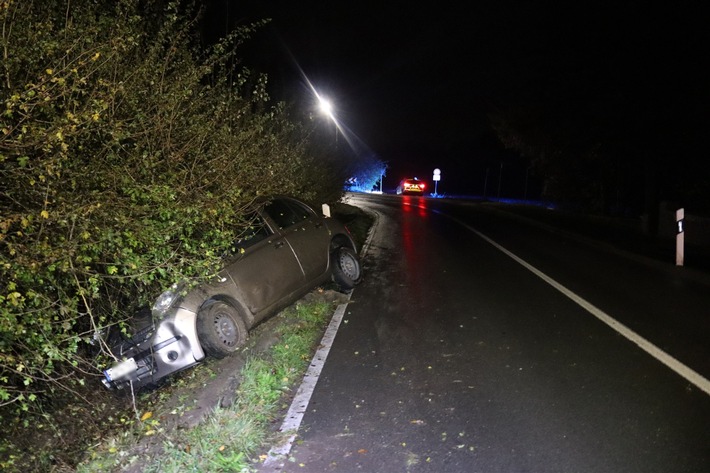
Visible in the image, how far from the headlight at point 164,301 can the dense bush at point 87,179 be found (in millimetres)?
101

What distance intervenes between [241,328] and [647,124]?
583 inches

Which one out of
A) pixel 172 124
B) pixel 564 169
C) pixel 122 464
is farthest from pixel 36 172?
pixel 564 169

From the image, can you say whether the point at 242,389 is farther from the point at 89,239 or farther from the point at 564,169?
the point at 564,169

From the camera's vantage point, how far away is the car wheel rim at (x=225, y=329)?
556cm

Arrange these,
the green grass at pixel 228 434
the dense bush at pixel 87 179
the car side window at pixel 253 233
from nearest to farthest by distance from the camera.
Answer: the dense bush at pixel 87 179 → the green grass at pixel 228 434 → the car side window at pixel 253 233

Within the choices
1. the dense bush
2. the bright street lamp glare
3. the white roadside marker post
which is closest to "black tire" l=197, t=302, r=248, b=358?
the dense bush

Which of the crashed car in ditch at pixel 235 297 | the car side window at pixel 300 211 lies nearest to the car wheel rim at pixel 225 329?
the crashed car in ditch at pixel 235 297

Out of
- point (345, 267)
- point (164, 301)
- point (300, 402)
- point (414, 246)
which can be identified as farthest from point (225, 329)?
point (414, 246)

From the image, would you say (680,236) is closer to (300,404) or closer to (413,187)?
(300,404)

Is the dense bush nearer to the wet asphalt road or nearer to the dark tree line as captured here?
the wet asphalt road

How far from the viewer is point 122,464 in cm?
382

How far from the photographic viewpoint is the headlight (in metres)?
5.12

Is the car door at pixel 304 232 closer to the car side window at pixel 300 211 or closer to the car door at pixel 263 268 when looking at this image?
the car side window at pixel 300 211

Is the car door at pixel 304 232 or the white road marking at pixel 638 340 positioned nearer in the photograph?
the white road marking at pixel 638 340
